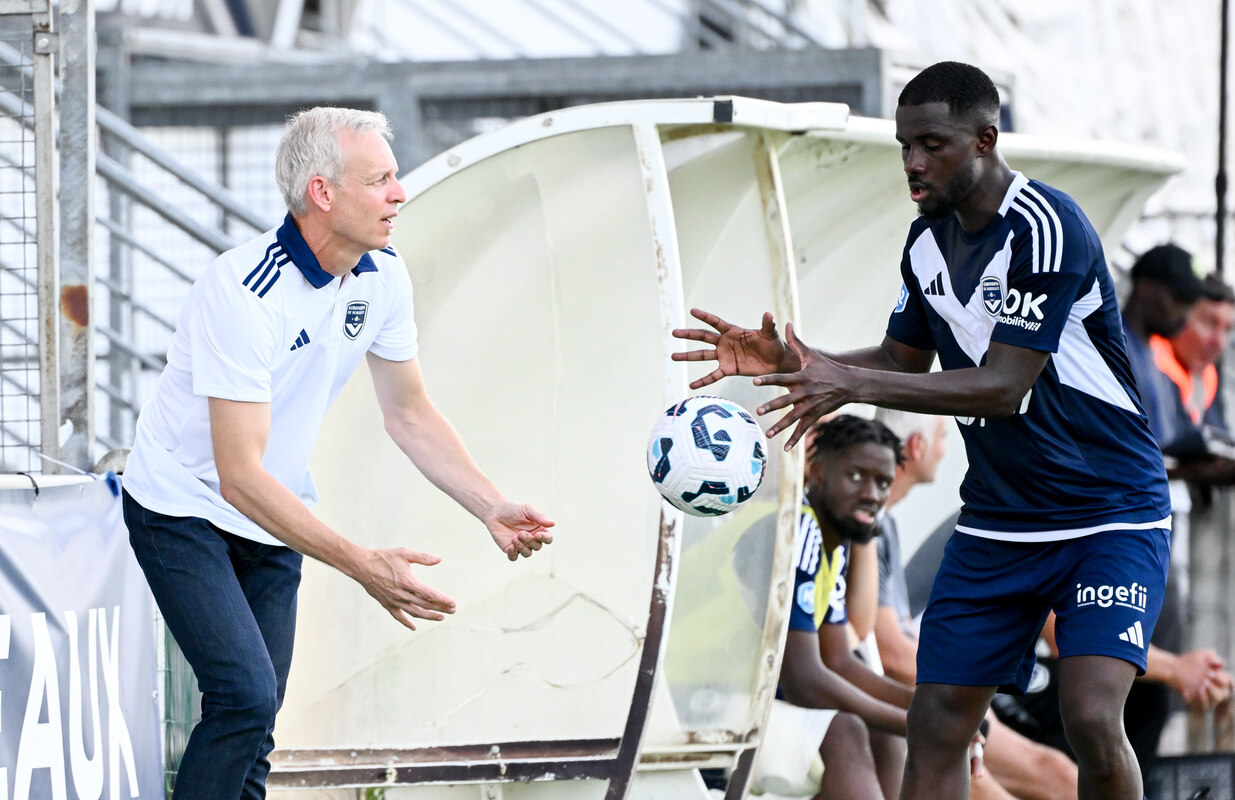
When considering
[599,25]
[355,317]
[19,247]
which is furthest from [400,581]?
[599,25]

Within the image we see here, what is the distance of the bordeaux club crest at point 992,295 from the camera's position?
378 cm

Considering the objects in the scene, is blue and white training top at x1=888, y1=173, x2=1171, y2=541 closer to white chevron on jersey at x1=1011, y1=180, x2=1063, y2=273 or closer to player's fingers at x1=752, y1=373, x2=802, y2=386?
white chevron on jersey at x1=1011, y1=180, x2=1063, y2=273

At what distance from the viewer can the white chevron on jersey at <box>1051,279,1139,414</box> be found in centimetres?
385

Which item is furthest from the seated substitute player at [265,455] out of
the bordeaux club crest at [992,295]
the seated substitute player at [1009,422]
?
the bordeaux club crest at [992,295]

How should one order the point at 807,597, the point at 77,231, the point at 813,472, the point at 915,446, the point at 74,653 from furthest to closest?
the point at 915,446, the point at 813,472, the point at 807,597, the point at 77,231, the point at 74,653

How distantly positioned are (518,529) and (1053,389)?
133cm

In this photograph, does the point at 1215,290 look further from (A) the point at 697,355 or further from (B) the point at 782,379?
(B) the point at 782,379

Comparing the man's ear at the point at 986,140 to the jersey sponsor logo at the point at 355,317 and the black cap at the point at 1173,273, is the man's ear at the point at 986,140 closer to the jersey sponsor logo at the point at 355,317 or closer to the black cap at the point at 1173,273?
the jersey sponsor logo at the point at 355,317

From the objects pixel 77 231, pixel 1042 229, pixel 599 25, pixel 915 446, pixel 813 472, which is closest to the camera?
pixel 1042 229

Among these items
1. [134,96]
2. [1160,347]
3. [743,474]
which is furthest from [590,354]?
[134,96]

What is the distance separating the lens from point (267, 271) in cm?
375

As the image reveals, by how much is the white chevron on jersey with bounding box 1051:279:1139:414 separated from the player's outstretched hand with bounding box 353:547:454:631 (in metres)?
1.58

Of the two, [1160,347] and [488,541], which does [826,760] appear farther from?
[1160,347]

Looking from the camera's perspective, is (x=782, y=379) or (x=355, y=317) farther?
(x=355, y=317)
